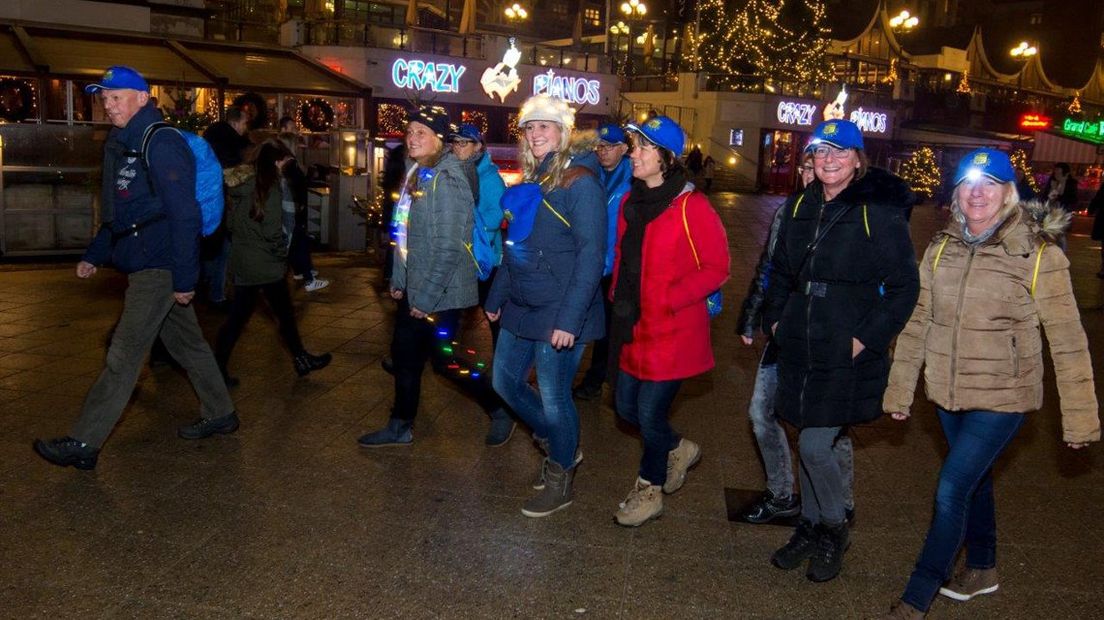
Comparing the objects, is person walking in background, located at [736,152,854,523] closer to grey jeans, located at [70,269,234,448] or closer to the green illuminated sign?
grey jeans, located at [70,269,234,448]

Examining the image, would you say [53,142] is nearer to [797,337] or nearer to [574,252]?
[574,252]

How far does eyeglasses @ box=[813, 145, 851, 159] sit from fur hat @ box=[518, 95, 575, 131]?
1.19m

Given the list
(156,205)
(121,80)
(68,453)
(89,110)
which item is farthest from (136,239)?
(89,110)

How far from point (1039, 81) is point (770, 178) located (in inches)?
1480

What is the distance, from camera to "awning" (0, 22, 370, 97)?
13.5m

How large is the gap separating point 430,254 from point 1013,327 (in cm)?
273

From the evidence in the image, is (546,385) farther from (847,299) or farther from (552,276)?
(847,299)

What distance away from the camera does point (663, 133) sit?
4.05 metres

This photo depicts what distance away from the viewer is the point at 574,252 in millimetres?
4234

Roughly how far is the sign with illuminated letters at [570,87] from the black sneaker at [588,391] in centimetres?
2242

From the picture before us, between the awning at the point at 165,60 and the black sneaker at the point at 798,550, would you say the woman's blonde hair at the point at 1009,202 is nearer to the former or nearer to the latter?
the black sneaker at the point at 798,550

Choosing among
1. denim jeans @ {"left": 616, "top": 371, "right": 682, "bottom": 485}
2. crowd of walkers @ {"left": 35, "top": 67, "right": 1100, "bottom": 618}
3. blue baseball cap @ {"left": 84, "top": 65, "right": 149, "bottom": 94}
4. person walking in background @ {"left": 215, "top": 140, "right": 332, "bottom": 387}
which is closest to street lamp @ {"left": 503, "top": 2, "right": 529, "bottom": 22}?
person walking in background @ {"left": 215, "top": 140, "right": 332, "bottom": 387}

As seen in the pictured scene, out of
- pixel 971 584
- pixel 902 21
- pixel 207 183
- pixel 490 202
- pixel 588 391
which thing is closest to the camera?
pixel 971 584

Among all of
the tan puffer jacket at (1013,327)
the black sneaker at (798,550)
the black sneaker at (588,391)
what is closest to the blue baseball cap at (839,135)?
the tan puffer jacket at (1013,327)
